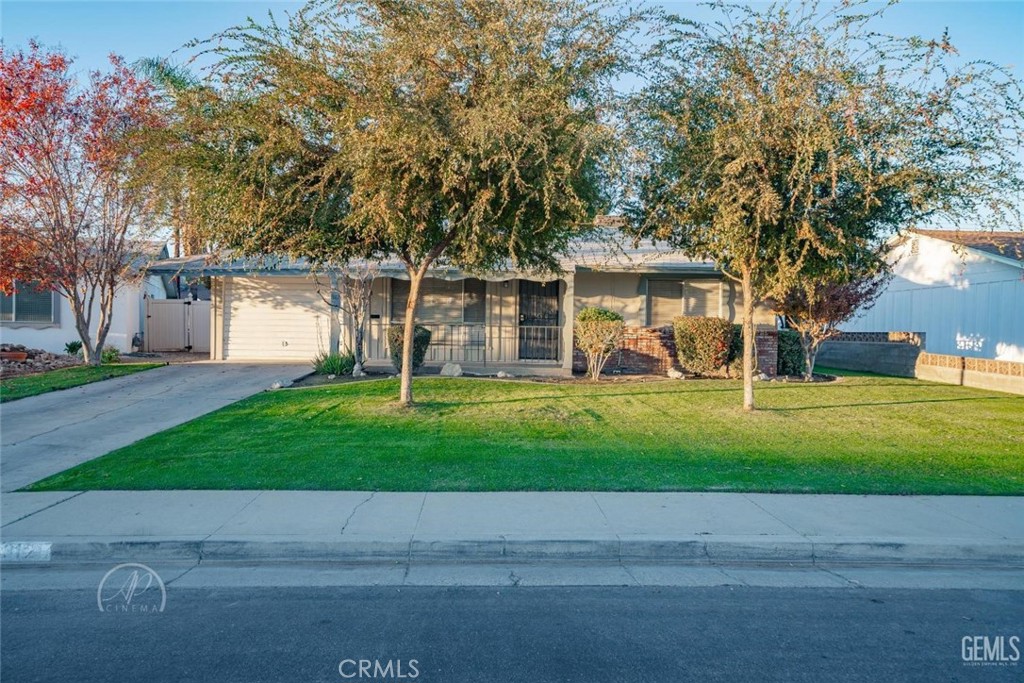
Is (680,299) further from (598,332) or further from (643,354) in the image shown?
(598,332)

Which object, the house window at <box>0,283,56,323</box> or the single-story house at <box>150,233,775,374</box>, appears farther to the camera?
the house window at <box>0,283,56,323</box>

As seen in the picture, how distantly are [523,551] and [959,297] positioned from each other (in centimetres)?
Answer: 2087

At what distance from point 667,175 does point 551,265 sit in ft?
7.93

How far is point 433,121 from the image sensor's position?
9258 millimetres

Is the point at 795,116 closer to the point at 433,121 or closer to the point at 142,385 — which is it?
the point at 433,121

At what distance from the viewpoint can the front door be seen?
752 inches

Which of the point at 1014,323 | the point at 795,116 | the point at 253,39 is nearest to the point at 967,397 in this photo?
the point at 1014,323

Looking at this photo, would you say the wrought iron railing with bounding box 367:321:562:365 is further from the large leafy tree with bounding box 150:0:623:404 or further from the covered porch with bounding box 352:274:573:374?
the large leafy tree with bounding box 150:0:623:404

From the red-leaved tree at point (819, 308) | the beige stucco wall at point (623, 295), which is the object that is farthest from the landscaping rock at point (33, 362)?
the red-leaved tree at point (819, 308)

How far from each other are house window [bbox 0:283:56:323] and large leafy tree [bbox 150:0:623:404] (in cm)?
1382

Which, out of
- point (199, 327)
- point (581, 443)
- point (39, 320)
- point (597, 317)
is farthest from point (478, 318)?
point (39, 320)

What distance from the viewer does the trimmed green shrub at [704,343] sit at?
16453 mm

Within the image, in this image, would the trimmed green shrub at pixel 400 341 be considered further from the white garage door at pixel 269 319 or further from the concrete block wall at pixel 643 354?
the white garage door at pixel 269 319

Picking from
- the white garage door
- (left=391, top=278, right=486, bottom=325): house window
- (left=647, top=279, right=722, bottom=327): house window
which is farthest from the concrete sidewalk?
the white garage door
